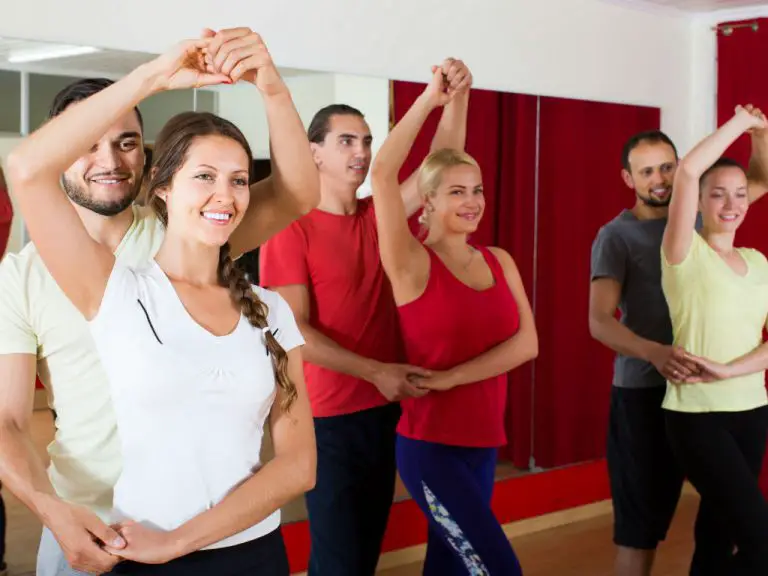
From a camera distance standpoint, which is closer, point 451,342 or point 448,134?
point 451,342

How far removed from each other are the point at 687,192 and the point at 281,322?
1.70 m

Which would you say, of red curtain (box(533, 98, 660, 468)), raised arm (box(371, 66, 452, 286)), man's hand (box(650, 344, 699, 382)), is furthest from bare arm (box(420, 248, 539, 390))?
red curtain (box(533, 98, 660, 468))

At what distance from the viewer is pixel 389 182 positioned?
2768mm

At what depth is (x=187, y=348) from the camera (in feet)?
5.43

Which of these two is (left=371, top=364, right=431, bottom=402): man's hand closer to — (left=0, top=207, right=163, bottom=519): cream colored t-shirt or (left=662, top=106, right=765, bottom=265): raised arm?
(left=662, top=106, right=765, bottom=265): raised arm

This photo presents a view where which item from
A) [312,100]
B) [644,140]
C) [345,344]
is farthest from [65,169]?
[644,140]

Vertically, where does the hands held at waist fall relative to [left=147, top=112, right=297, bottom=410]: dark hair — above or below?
below

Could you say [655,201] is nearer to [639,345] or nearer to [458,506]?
[639,345]

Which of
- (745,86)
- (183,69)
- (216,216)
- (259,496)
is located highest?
(745,86)

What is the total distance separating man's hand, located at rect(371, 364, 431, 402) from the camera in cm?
287

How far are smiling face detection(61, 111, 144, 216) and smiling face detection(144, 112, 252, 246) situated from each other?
0.63 feet

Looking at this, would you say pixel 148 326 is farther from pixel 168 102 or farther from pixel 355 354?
pixel 168 102

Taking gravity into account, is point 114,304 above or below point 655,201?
below

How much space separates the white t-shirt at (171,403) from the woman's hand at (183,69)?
32cm
